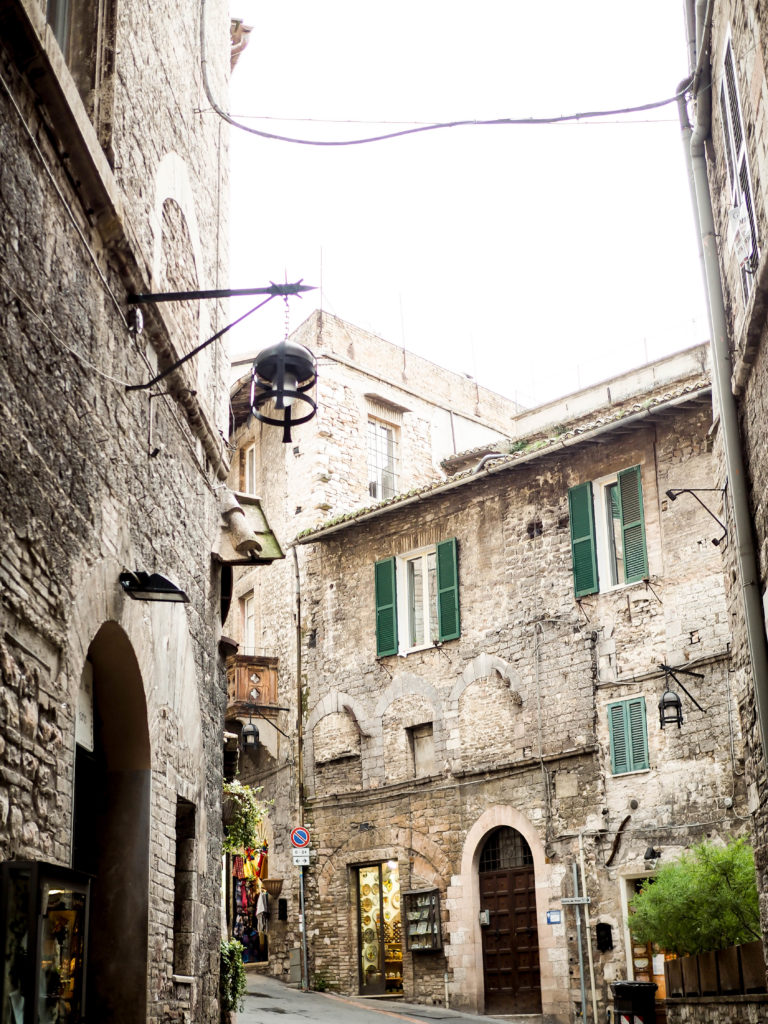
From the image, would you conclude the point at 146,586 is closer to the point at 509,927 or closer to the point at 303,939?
the point at 509,927

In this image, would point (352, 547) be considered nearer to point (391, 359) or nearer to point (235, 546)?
point (391, 359)

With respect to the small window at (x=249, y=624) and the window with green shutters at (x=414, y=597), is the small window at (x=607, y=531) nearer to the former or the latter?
the window with green shutters at (x=414, y=597)

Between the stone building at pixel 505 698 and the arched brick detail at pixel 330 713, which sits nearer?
the stone building at pixel 505 698

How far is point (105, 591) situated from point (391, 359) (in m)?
17.8

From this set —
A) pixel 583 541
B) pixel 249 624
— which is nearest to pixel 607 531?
pixel 583 541

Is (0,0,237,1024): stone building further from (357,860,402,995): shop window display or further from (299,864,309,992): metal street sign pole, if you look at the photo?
(299,864,309,992): metal street sign pole

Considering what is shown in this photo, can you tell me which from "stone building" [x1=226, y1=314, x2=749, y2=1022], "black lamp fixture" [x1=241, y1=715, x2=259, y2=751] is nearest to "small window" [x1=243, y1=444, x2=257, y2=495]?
"stone building" [x1=226, y1=314, x2=749, y2=1022]

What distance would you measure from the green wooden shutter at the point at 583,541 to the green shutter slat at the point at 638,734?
70.5 inches

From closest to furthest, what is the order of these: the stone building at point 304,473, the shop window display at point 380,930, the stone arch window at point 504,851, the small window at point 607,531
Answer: the small window at point 607,531 < the stone arch window at point 504,851 < the shop window display at point 380,930 < the stone building at point 304,473

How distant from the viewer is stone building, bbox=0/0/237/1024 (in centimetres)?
558

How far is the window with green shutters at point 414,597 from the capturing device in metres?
19.3

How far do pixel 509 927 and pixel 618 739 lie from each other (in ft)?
10.8

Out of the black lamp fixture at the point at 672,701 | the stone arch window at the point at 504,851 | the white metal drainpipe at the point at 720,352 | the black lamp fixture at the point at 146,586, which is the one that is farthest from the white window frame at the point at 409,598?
the black lamp fixture at the point at 146,586

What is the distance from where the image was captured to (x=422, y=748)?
19.2m
